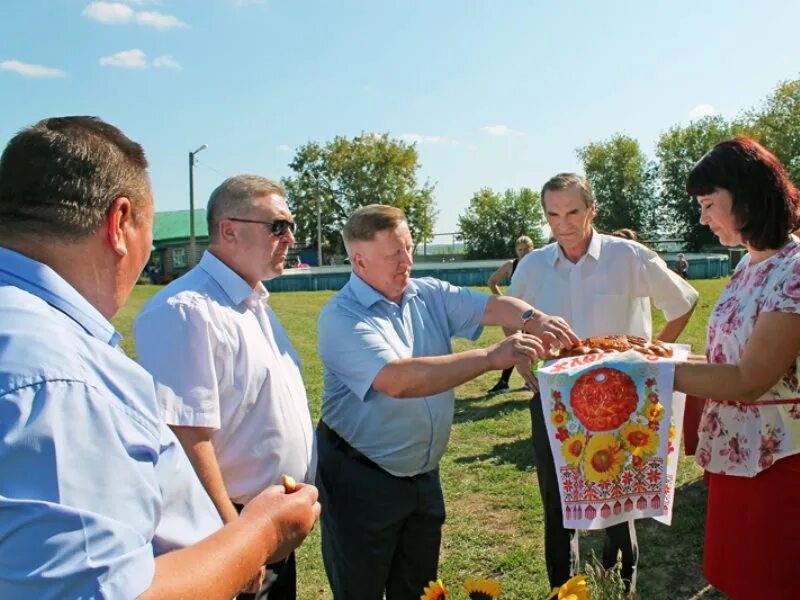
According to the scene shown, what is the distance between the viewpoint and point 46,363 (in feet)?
3.57

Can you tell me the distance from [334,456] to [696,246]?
A: 65.7 m

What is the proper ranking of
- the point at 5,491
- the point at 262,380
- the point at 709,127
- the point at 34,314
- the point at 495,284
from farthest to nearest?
the point at 709,127, the point at 495,284, the point at 262,380, the point at 34,314, the point at 5,491

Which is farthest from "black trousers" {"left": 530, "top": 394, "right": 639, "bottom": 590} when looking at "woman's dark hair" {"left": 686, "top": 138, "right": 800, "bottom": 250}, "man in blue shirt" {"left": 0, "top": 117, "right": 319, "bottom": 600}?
"man in blue shirt" {"left": 0, "top": 117, "right": 319, "bottom": 600}

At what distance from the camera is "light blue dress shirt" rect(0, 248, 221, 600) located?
1.01m

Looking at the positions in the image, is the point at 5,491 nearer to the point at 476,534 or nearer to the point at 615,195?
the point at 476,534

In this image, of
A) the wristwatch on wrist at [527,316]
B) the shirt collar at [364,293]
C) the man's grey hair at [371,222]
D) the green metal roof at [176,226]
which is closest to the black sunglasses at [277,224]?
the man's grey hair at [371,222]

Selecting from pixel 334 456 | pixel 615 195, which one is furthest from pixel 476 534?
pixel 615 195

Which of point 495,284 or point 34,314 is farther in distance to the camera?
point 495,284

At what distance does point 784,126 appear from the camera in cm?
5528

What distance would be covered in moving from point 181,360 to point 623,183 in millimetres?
75997

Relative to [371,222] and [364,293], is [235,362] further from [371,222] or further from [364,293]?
[371,222]

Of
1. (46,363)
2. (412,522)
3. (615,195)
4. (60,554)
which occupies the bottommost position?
(412,522)

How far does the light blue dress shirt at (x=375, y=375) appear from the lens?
9.49ft

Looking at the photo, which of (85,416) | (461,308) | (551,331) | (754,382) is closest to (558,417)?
(551,331)
